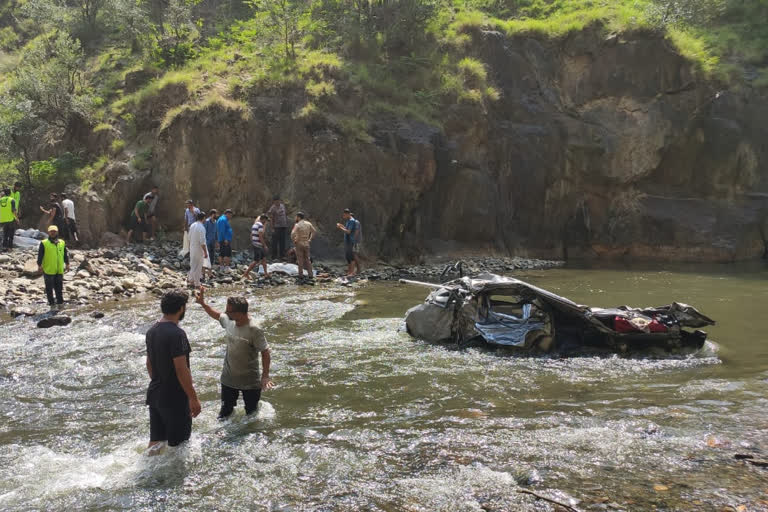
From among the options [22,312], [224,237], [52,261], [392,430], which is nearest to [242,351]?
[392,430]

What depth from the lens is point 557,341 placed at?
28.2 feet

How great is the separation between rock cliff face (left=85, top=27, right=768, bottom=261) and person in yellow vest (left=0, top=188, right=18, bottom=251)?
26.8 ft

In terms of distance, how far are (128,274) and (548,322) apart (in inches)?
451

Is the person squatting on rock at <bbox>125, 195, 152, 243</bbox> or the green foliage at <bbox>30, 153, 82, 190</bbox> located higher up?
the green foliage at <bbox>30, 153, 82, 190</bbox>

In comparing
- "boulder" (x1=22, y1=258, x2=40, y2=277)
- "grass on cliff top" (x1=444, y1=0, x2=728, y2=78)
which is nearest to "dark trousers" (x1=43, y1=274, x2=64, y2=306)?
"boulder" (x1=22, y1=258, x2=40, y2=277)

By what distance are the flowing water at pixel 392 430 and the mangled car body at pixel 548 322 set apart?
284 millimetres

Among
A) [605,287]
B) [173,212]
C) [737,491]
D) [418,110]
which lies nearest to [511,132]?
[418,110]

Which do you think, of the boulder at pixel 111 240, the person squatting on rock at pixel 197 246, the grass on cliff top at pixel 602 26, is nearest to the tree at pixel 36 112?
the boulder at pixel 111 240

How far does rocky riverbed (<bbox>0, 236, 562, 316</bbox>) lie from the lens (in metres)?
13.1

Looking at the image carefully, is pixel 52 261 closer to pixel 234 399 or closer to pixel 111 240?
pixel 111 240

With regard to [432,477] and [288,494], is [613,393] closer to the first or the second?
[432,477]

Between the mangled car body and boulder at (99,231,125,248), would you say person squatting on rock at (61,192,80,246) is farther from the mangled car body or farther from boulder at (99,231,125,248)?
the mangled car body

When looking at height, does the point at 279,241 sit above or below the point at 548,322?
above

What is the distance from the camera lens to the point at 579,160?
24.2 m
